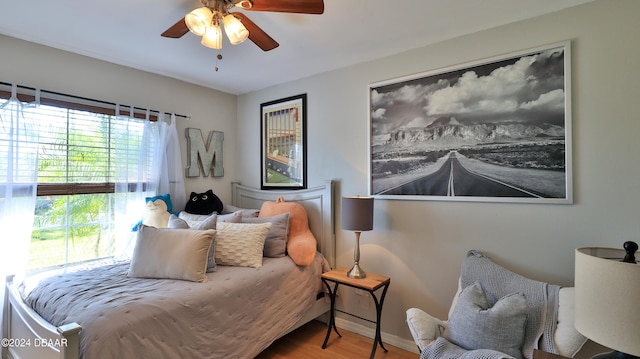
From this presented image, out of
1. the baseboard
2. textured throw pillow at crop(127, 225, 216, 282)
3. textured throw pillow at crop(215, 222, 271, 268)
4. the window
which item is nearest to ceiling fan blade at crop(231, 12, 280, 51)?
textured throw pillow at crop(127, 225, 216, 282)

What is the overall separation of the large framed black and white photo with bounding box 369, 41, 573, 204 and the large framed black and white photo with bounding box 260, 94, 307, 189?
0.79m

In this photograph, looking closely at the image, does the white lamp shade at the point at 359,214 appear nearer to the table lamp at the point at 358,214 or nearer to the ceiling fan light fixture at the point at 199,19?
the table lamp at the point at 358,214

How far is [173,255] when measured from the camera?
6.54ft

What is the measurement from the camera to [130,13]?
73.9 inches

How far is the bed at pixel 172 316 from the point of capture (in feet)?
4.58

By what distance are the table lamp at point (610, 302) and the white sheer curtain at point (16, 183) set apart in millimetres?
3226

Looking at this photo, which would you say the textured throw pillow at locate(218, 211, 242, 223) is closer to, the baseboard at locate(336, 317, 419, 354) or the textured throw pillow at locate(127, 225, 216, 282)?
the textured throw pillow at locate(127, 225, 216, 282)

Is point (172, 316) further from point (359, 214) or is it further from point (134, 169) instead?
point (134, 169)

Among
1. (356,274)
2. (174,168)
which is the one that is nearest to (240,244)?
(356,274)

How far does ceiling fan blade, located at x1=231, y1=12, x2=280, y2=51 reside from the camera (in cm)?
162

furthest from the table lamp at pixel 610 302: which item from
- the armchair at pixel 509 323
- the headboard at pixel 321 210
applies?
the headboard at pixel 321 210

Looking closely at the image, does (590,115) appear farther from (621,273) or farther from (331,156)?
(331,156)

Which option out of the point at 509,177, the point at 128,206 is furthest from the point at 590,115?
the point at 128,206

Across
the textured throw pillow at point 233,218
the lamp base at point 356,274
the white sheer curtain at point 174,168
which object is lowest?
the lamp base at point 356,274
